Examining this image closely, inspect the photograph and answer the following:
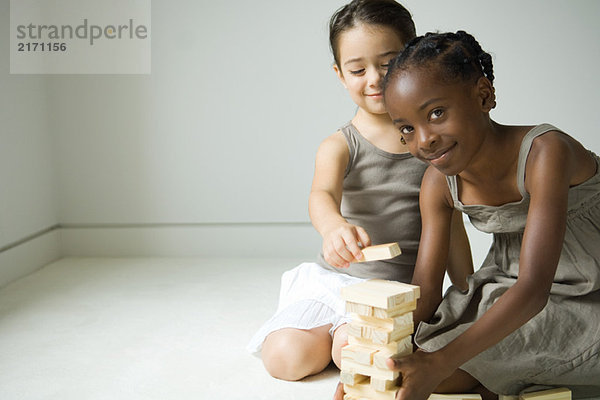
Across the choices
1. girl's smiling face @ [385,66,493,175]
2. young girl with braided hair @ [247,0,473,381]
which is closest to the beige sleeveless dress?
girl's smiling face @ [385,66,493,175]

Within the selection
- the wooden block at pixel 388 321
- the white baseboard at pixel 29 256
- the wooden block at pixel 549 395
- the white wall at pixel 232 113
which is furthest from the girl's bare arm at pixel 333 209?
the white baseboard at pixel 29 256

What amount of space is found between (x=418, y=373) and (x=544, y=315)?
0.29 m

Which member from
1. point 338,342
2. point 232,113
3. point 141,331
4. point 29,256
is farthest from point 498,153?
point 29,256

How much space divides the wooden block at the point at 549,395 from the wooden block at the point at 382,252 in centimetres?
36

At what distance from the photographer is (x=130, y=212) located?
2.57m

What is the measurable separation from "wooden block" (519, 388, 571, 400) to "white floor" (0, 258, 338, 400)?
36 cm

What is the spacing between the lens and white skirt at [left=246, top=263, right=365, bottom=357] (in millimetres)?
1452

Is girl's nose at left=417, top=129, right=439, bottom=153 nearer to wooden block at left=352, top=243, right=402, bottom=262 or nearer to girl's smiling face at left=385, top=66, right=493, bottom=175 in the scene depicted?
girl's smiling face at left=385, top=66, right=493, bottom=175

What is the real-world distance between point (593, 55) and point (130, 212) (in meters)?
1.82

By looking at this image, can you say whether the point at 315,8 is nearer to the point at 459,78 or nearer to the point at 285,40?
the point at 285,40

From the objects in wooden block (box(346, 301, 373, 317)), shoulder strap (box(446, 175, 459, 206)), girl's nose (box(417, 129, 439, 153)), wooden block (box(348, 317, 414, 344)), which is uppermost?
girl's nose (box(417, 129, 439, 153))

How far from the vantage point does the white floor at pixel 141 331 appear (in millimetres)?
1350

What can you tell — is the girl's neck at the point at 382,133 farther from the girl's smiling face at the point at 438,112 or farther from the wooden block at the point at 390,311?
the wooden block at the point at 390,311

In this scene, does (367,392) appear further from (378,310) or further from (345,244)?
(345,244)
